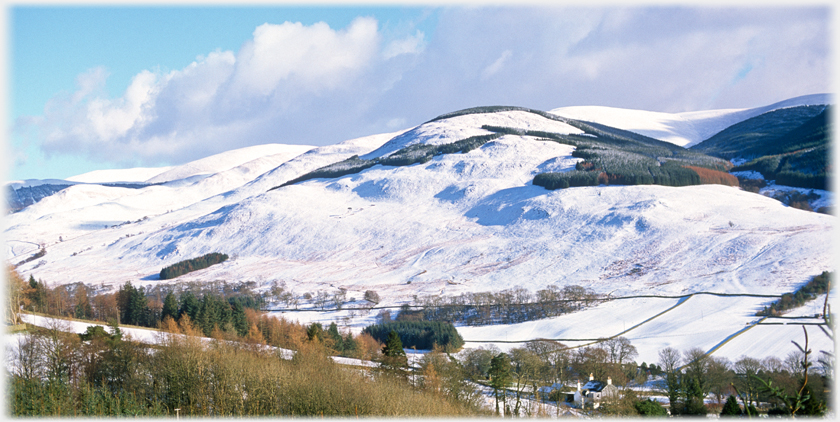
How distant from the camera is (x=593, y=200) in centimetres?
13900

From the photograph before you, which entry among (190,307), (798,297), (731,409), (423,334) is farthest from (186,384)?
(798,297)

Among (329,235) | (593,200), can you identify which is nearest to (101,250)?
(329,235)

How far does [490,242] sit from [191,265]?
6987 centimetres

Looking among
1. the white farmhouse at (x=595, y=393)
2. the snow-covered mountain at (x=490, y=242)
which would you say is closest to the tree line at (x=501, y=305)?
the snow-covered mountain at (x=490, y=242)

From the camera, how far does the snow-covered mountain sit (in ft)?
304

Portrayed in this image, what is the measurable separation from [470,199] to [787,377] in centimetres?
11387

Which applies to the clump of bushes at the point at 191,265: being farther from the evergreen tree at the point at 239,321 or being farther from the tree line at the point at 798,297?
the tree line at the point at 798,297

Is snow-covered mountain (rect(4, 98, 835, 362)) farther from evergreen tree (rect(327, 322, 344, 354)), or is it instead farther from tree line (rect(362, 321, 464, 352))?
evergreen tree (rect(327, 322, 344, 354))

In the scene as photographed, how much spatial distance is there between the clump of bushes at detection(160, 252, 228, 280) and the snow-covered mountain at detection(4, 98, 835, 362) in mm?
3605

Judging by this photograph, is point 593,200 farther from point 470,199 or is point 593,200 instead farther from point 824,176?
point 824,176

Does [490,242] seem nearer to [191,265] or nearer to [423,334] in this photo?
[423,334]

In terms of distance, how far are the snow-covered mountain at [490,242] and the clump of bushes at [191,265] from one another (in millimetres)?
3605

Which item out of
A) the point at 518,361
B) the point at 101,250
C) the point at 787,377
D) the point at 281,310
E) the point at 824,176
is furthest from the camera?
the point at 101,250

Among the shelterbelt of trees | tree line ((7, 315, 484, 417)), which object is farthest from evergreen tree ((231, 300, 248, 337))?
tree line ((7, 315, 484, 417))
